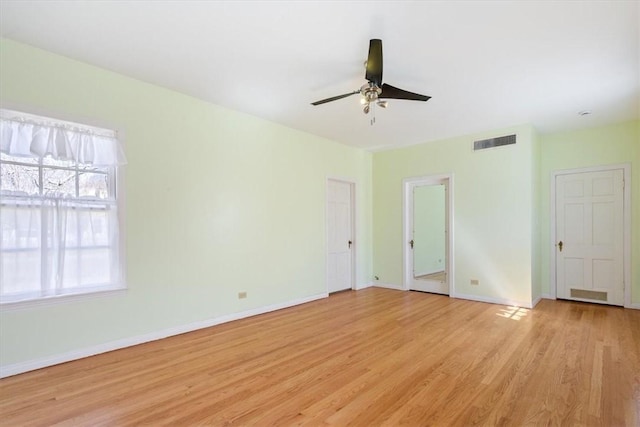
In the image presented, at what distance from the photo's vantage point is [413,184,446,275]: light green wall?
6289mm

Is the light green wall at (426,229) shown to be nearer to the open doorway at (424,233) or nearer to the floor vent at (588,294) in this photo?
the open doorway at (424,233)

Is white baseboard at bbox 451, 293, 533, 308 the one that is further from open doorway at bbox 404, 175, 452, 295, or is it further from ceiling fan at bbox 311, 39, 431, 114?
ceiling fan at bbox 311, 39, 431, 114

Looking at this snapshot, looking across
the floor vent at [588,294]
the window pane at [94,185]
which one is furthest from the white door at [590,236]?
the window pane at [94,185]

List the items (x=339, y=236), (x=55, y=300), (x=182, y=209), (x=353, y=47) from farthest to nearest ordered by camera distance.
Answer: (x=339, y=236), (x=182, y=209), (x=55, y=300), (x=353, y=47)

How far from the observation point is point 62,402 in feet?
7.95

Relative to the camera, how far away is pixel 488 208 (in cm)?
544

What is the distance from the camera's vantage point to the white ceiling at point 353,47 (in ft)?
8.03

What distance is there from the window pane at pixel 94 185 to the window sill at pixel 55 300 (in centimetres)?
98

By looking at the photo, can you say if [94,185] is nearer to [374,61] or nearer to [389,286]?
[374,61]

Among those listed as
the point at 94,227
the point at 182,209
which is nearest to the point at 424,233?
the point at 182,209

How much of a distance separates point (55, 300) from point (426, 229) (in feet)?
18.7

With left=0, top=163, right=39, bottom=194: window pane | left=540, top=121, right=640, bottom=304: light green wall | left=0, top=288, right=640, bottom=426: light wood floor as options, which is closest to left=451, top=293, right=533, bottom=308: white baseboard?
left=0, top=288, right=640, bottom=426: light wood floor

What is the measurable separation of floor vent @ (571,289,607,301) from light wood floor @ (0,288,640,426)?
89cm

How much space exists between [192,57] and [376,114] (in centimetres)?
255
